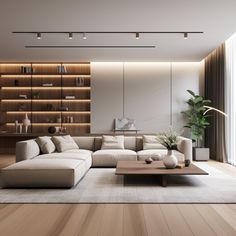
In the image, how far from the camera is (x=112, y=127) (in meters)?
9.90

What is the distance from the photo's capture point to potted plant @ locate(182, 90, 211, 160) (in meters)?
8.58

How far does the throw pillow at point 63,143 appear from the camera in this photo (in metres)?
7.02

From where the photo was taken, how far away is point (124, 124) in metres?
9.84

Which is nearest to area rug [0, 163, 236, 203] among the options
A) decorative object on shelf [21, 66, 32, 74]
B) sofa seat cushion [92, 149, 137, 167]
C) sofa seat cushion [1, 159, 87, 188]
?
sofa seat cushion [1, 159, 87, 188]

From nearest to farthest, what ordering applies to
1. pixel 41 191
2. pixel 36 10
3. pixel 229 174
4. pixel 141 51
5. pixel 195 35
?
1. pixel 41 191
2. pixel 36 10
3. pixel 229 174
4. pixel 195 35
5. pixel 141 51

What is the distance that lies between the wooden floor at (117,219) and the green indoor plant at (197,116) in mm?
5154

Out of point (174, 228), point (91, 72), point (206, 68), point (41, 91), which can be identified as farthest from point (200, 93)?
point (174, 228)

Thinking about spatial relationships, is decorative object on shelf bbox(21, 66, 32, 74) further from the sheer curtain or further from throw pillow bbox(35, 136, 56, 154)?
the sheer curtain

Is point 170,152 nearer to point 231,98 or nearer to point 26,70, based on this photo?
point 231,98

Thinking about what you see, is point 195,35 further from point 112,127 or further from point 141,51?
point 112,127

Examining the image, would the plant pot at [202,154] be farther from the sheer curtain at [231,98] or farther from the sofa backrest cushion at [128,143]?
the sofa backrest cushion at [128,143]

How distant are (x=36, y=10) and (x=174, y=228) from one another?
3.94 meters

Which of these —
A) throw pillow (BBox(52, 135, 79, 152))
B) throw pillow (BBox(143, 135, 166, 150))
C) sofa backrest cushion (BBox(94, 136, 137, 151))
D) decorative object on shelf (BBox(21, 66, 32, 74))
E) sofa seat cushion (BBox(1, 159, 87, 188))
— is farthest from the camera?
decorative object on shelf (BBox(21, 66, 32, 74))

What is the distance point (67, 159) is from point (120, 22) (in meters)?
2.55
